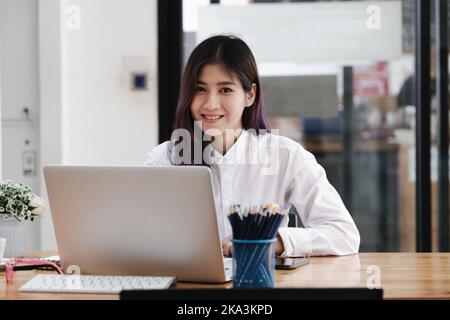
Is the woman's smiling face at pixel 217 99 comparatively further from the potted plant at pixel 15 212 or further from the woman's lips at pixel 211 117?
the potted plant at pixel 15 212

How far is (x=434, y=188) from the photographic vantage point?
380 cm

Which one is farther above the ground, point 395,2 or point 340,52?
point 395,2

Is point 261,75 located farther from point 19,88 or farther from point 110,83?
point 19,88

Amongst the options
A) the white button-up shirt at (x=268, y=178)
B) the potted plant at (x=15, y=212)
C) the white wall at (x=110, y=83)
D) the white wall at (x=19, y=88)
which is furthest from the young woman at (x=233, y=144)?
the white wall at (x=19, y=88)

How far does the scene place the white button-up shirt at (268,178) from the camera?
6.72ft

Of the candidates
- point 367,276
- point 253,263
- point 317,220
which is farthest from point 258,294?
point 317,220

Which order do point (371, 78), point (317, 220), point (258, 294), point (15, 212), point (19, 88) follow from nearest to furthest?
point (258, 294) < point (15, 212) < point (317, 220) < point (19, 88) < point (371, 78)

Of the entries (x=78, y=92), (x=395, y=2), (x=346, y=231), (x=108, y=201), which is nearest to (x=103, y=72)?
(x=78, y=92)

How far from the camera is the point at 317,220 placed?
199 centimetres

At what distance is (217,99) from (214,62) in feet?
0.38

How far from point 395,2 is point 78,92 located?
176cm

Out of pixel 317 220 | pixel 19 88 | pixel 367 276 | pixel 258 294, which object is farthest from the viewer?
pixel 19 88

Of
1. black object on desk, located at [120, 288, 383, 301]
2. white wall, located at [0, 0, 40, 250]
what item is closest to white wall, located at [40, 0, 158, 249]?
white wall, located at [0, 0, 40, 250]
